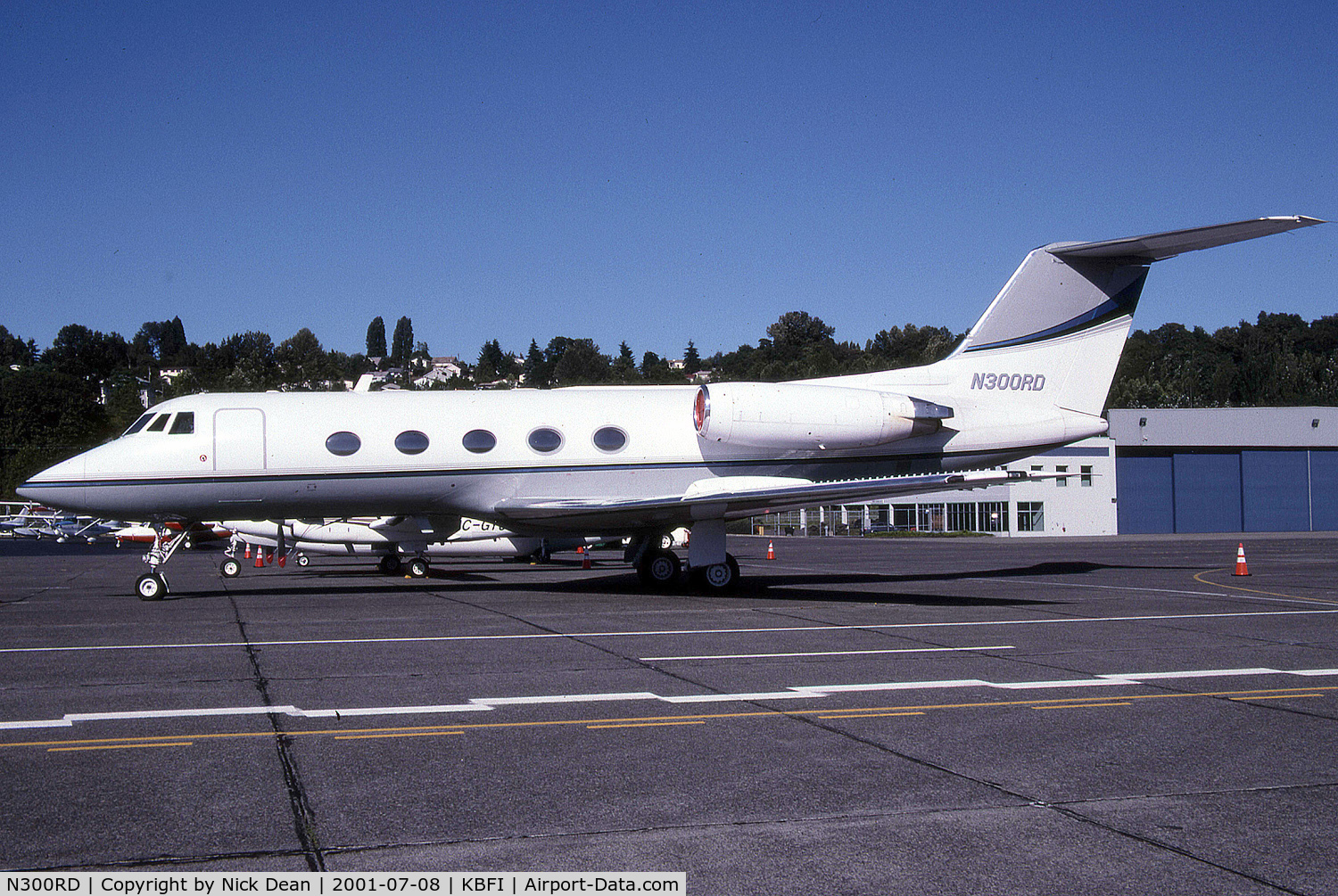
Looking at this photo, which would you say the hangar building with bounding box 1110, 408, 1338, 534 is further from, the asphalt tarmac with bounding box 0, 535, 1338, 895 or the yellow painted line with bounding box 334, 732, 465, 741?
the yellow painted line with bounding box 334, 732, 465, 741

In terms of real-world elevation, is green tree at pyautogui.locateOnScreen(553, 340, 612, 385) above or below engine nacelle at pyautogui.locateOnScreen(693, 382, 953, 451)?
above

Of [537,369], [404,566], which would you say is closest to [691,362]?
[537,369]

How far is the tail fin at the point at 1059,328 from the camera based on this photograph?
19672mm

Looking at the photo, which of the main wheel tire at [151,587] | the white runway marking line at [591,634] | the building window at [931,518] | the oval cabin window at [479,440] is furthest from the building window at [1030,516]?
the main wheel tire at [151,587]

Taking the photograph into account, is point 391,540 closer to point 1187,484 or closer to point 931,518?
point 931,518

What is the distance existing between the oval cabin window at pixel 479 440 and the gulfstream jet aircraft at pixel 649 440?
0.03 meters

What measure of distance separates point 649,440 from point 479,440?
9.37ft

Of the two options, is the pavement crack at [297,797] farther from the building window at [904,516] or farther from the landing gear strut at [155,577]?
the building window at [904,516]

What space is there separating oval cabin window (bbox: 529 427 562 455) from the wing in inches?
33.6

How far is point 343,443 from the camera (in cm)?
1811

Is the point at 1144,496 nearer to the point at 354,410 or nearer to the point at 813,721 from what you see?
the point at 354,410

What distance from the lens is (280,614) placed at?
619 inches

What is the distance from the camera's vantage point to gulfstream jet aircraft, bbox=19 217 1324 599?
17.8 meters

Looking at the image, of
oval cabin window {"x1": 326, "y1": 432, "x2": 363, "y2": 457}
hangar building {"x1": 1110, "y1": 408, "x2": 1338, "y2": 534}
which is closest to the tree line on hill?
hangar building {"x1": 1110, "y1": 408, "x2": 1338, "y2": 534}
